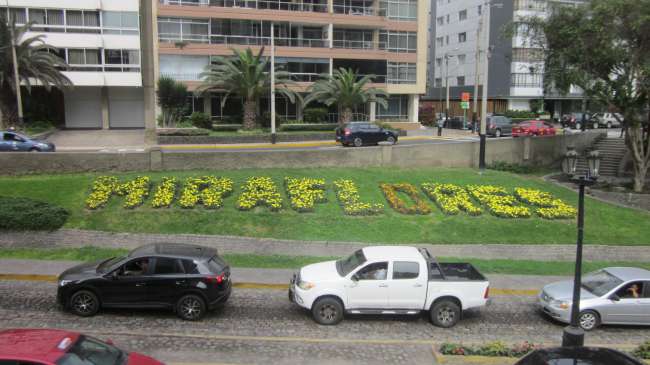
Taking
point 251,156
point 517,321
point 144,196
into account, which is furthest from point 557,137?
point 144,196

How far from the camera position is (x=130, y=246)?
17438mm

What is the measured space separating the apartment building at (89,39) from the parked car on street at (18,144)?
17.9 metres

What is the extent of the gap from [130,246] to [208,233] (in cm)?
247

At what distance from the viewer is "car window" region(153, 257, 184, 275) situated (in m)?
12.2

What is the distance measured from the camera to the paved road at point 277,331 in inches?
420

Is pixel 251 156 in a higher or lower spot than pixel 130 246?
higher

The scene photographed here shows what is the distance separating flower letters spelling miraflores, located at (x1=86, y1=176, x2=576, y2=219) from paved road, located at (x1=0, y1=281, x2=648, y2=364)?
5.92 m

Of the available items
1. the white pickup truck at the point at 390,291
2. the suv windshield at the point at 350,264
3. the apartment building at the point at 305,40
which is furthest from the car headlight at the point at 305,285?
the apartment building at the point at 305,40

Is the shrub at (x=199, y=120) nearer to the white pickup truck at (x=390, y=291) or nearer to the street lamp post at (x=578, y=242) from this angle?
the white pickup truck at (x=390, y=291)

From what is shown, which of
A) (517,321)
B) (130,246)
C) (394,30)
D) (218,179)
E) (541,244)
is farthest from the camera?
(394,30)

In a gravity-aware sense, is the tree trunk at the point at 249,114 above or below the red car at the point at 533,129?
above

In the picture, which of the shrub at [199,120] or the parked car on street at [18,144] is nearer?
the parked car on street at [18,144]

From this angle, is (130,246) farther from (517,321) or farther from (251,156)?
(517,321)

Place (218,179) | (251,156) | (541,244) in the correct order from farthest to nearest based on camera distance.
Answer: (251,156), (218,179), (541,244)
